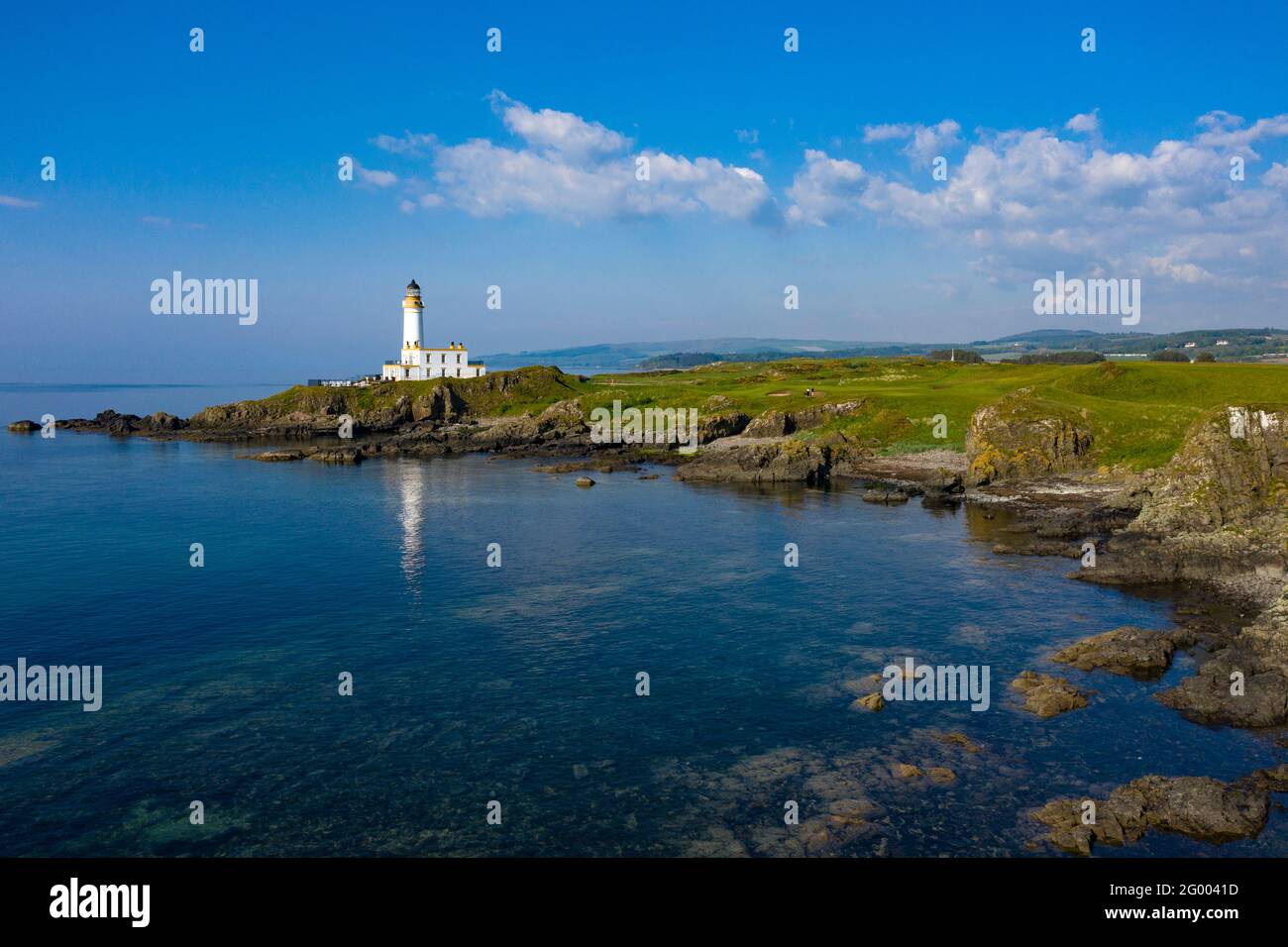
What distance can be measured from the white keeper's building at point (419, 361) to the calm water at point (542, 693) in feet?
319

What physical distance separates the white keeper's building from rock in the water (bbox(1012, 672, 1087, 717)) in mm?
133489

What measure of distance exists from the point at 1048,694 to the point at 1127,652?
247 inches

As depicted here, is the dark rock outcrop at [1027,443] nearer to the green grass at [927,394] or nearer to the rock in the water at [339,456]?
the green grass at [927,394]

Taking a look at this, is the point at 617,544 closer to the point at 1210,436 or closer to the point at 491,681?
the point at 491,681

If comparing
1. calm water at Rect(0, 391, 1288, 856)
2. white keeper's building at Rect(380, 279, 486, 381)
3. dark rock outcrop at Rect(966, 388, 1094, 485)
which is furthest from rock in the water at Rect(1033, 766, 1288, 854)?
white keeper's building at Rect(380, 279, 486, 381)

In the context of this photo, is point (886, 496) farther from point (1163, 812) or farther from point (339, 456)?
point (339, 456)

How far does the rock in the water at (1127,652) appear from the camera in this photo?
32.6 meters

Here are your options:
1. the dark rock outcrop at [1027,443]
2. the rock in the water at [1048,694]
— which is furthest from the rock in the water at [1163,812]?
the dark rock outcrop at [1027,443]

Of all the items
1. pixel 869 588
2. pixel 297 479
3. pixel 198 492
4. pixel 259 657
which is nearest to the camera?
pixel 259 657

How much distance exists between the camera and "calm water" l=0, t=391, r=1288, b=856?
74.0 feet

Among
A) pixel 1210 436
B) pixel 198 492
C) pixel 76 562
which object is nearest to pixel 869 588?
pixel 1210 436

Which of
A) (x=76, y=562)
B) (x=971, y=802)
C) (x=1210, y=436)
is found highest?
(x=1210, y=436)
